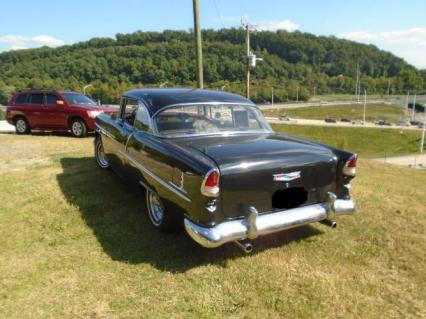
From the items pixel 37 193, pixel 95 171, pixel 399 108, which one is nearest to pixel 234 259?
pixel 37 193

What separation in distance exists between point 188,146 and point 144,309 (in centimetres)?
171

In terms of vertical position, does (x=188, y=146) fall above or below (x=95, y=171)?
above

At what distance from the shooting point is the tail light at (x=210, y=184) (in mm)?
3334

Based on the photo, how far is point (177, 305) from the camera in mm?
3176

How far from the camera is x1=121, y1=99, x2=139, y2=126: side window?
5.22 m

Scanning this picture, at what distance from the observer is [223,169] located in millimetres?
3414

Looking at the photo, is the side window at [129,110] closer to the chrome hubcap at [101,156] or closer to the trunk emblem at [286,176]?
the chrome hubcap at [101,156]

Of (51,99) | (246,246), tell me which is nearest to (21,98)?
(51,99)

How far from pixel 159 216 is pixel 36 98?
9662mm

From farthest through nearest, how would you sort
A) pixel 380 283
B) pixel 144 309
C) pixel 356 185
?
pixel 356 185 < pixel 380 283 < pixel 144 309

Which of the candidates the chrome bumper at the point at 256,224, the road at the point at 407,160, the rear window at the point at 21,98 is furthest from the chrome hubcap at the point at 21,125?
the road at the point at 407,160

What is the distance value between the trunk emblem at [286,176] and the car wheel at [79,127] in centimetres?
926

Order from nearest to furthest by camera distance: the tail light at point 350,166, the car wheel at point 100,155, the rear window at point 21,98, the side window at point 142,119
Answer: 1. the tail light at point 350,166
2. the side window at point 142,119
3. the car wheel at point 100,155
4. the rear window at point 21,98

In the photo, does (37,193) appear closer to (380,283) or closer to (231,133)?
(231,133)
